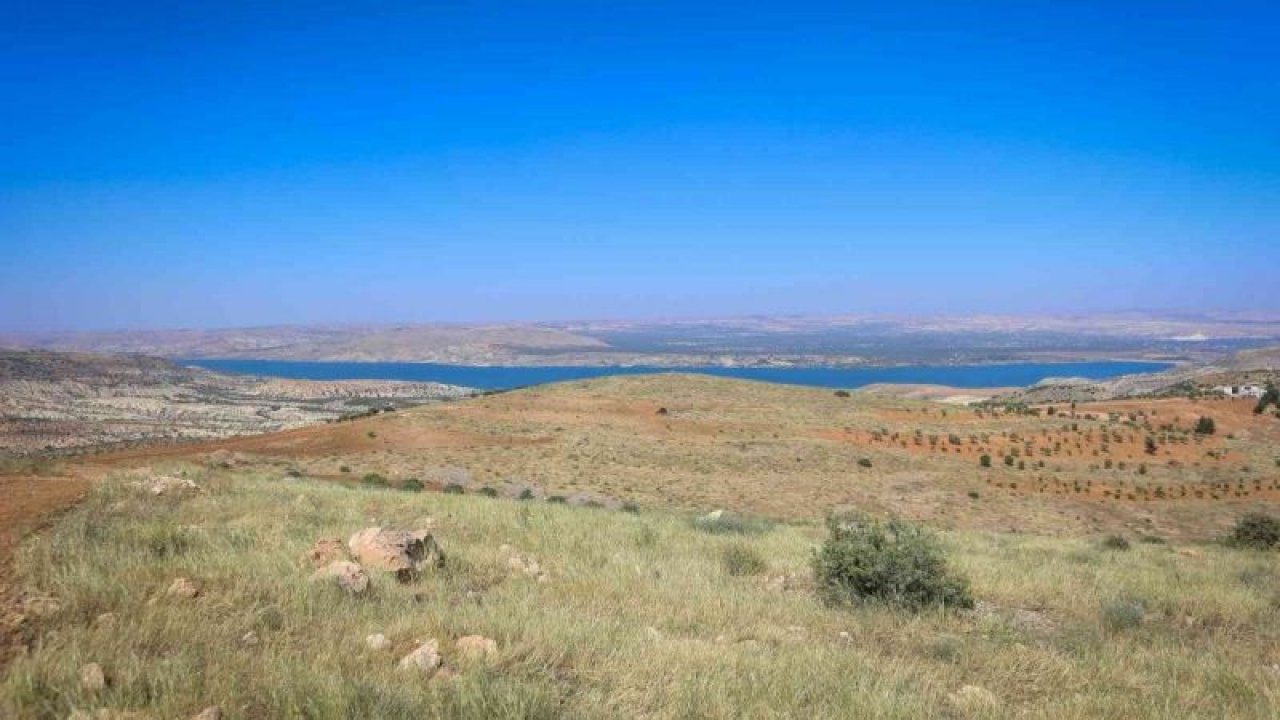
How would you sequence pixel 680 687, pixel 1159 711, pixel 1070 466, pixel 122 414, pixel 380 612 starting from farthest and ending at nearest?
pixel 122 414
pixel 1070 466
pixel 380 612
pixel 1159 711
pixel 680 687

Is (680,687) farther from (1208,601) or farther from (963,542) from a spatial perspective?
(963,542)

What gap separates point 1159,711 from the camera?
4875 millimetres

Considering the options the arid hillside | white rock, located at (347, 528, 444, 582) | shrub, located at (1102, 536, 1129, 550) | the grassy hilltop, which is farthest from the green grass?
the arid hillside

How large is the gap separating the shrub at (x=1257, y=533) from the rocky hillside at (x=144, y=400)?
2441 inches

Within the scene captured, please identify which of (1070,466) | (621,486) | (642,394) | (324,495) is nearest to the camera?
(324,495)

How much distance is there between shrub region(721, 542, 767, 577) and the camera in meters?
10.0

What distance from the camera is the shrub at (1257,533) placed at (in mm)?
19094

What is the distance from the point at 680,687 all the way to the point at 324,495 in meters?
11.2

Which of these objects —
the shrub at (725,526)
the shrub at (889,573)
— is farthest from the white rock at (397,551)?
the shrub at (725,526)

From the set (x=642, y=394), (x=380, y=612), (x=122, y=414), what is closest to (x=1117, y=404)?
(x=642, y=394)

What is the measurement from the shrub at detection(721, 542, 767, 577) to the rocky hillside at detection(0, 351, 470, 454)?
55179 mm

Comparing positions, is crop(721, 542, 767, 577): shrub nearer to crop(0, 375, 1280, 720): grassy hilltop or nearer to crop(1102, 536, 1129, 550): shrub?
crop(0, 375, 1280, 720): grassy hilltop

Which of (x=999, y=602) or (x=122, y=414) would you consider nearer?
(x=999, y=602)

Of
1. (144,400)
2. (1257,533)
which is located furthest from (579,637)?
(144,400)
